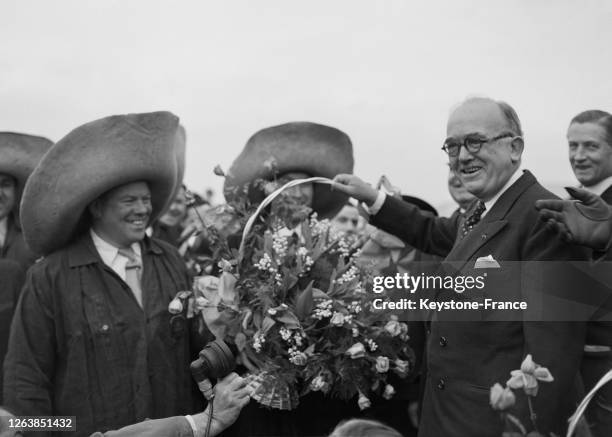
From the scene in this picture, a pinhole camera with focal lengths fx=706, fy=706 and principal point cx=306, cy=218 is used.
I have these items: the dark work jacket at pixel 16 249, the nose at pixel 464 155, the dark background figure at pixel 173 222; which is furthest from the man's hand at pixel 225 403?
the dark background figure at pixel 173 222

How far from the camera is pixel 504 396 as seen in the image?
1.58 m

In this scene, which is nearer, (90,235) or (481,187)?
(481,187)

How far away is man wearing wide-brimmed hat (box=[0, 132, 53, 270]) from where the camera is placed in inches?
191

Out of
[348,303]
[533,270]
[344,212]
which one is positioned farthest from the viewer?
[344,212]

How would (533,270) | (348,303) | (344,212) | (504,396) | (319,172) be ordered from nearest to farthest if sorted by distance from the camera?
(504,396)
(533,270)
(348,303)
(319,172)
(344,212)

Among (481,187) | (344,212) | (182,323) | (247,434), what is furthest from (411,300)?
(344,212)

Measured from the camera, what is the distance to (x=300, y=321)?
9.87 ft

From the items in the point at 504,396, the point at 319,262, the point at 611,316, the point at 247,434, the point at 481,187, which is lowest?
the point at 247,434

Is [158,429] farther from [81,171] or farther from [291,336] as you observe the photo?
[81,171]

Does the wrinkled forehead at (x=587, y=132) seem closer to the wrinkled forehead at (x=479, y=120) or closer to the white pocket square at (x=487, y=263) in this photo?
the wrinkled forehead at (x=479, y=120)

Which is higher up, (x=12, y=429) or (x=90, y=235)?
(x=90, y=235)

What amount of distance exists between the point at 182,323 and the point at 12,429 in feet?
3.67

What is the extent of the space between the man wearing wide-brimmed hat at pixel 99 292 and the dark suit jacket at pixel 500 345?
1398 mm

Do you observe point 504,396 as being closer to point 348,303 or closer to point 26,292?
point 348,303
